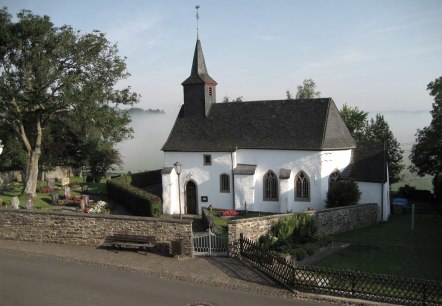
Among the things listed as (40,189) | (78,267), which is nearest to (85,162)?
(40,189)

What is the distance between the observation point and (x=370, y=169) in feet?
94.9

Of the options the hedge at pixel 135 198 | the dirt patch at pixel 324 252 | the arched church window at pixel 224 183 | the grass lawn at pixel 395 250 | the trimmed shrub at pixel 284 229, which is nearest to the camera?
the grass lawn at pixel 395 250

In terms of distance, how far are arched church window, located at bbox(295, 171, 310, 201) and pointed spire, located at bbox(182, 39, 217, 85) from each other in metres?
10.9

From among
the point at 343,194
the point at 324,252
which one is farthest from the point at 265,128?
the point at 324,252

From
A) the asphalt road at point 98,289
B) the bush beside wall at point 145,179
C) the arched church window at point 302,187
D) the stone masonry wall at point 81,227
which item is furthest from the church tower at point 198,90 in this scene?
the asphalt road at point 98,289

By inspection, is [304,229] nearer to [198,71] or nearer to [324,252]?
[324,252]

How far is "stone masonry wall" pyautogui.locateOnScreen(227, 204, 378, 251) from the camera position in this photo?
715 inches

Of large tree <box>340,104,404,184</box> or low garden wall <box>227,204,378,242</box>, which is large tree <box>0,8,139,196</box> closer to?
low garden wall <box>227,204,378,242</box>

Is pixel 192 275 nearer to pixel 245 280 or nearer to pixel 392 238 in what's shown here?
pixel 245 280

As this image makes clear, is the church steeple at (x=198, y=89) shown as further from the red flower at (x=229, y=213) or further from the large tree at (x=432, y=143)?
the large tree at (x=432, y=143)

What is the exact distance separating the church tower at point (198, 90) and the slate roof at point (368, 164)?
12587 mm

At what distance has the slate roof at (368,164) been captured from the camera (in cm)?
2827

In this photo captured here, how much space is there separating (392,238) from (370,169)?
7.13 meters

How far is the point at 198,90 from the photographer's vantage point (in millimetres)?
33156
